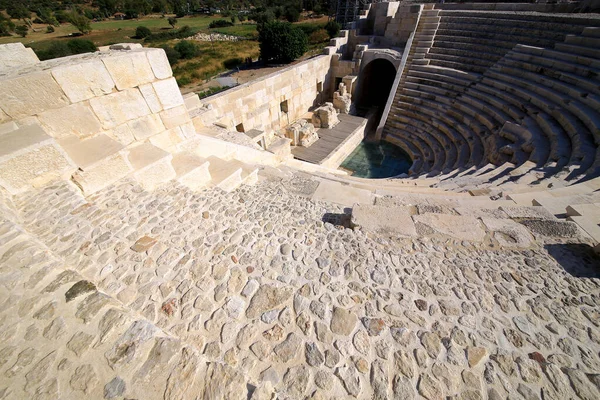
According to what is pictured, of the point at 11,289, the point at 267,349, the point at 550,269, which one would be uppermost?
the point at 11,289

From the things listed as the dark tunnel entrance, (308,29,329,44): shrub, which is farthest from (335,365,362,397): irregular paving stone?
(308,29,329,44): shrub

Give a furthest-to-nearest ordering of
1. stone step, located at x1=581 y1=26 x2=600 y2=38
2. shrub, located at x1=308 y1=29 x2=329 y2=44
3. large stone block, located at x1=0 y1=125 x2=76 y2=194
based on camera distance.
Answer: shrub, located at x1=308 y1=29 x2=329 y2=44
stone step, located at x1=581 y1=26 x2=600 y2=38
large stone block, located at x1=0 y1=125 x2=76 y2=194

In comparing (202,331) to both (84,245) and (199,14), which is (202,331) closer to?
(84,245)

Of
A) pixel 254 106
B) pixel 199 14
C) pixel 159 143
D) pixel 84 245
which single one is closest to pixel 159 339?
pixel 84 245

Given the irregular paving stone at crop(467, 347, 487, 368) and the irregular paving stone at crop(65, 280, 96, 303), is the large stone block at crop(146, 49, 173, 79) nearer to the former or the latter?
the irregular paving stone at crop(65, 280, 96, 303)

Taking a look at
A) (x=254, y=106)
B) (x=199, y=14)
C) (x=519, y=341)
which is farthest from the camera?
(x=199, y=14)
